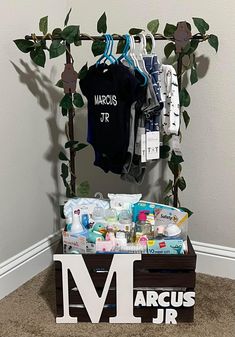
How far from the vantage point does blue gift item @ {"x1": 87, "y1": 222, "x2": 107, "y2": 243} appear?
1.57 m

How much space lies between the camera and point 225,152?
6.16ft

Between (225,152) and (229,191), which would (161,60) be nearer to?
(225,152)

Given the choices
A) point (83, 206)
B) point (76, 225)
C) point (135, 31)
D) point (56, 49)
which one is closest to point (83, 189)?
point (83, 206)

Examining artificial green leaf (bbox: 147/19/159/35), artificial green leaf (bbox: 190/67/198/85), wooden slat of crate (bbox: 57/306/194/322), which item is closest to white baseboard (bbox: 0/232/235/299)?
wooden slat of crate (bbox: 57/306/194/322)

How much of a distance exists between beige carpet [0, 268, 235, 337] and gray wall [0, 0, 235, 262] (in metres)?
0.22

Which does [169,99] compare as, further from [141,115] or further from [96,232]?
[96,232]

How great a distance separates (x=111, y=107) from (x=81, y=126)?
23.2 inches

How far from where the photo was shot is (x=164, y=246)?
1.56 metres

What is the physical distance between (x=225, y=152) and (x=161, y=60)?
1.69 feet

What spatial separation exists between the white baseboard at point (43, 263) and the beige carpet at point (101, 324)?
58 millimetres

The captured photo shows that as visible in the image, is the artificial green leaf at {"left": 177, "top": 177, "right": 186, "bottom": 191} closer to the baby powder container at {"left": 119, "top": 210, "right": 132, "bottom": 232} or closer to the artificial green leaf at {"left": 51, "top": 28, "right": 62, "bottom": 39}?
the baby powder container at {"left": 119, "top": 210, "right": 132, "bottom": 232}

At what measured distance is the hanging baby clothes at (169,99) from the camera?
1577mm

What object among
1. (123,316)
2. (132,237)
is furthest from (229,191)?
(123,316)

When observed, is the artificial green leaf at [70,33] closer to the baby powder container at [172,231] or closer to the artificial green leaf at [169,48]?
the artificial green leaf at [169,48]
